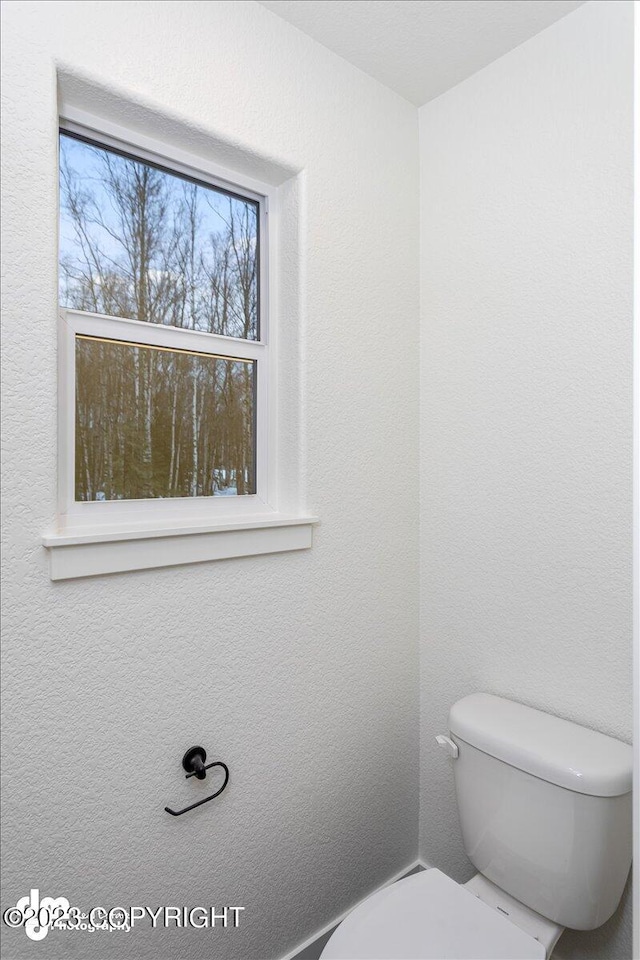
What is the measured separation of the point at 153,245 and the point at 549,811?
62.0 inches

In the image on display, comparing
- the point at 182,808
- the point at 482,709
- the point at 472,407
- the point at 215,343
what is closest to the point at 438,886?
the point at 482,709

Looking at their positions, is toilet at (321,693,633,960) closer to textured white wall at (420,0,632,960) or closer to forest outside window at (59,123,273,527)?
textured white wall at (420,0,632,960)

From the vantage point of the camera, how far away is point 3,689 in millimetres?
1026

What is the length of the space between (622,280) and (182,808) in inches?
62.1

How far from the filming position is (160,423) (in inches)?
52.8

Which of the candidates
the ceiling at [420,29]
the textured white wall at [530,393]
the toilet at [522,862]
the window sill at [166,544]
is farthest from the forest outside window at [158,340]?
the toilet at [522,862]

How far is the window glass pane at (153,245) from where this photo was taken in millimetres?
1236

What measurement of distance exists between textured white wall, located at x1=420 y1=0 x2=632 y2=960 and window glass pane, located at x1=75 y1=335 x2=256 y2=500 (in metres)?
0.62

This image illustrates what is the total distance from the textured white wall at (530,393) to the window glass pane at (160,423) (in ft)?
2.04

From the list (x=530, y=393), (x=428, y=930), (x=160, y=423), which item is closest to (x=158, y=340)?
(x=160, y=423)

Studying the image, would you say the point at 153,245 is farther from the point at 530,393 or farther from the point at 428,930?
the point at 428,930

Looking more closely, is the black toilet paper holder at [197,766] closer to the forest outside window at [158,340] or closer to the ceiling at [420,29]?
the forest outside window at [158,340]

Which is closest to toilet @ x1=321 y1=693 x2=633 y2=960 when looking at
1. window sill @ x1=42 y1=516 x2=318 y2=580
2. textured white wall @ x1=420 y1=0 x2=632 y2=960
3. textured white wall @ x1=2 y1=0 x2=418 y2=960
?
textured white wall @ x1=420 y1=0 x2=632 y2=960

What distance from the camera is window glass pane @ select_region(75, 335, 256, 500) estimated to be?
1243 mm
